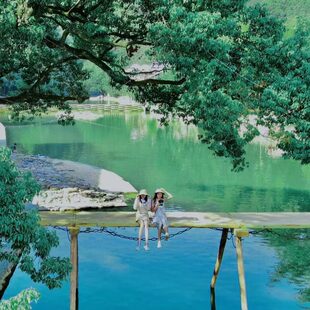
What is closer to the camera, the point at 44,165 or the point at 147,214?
the point at 147,214

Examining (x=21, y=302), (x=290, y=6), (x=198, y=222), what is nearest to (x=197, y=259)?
(x=198, y=222)

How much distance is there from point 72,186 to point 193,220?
17102mm

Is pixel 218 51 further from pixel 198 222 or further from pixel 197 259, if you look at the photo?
pixel 197 259

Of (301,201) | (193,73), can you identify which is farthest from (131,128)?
(193,73)

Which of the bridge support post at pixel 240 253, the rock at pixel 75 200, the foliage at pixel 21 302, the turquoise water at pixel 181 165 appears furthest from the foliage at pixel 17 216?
the turquoise water at pixel 181 165

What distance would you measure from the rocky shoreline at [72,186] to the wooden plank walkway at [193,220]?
745cm

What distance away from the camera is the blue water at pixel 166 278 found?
53.0 ft

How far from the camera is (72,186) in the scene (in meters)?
31.3

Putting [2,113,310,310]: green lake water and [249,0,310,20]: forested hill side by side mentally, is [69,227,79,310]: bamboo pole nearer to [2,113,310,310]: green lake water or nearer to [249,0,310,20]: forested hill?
[2,113,310,310]: green lake water

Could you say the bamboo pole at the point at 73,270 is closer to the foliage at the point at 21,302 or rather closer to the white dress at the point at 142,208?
the white dress at the point at 142,208

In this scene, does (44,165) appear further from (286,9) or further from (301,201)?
(286,9)

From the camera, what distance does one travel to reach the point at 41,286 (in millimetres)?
17078

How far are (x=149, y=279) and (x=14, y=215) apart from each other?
35.0 ft

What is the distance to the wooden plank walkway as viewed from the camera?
47.4 ft
